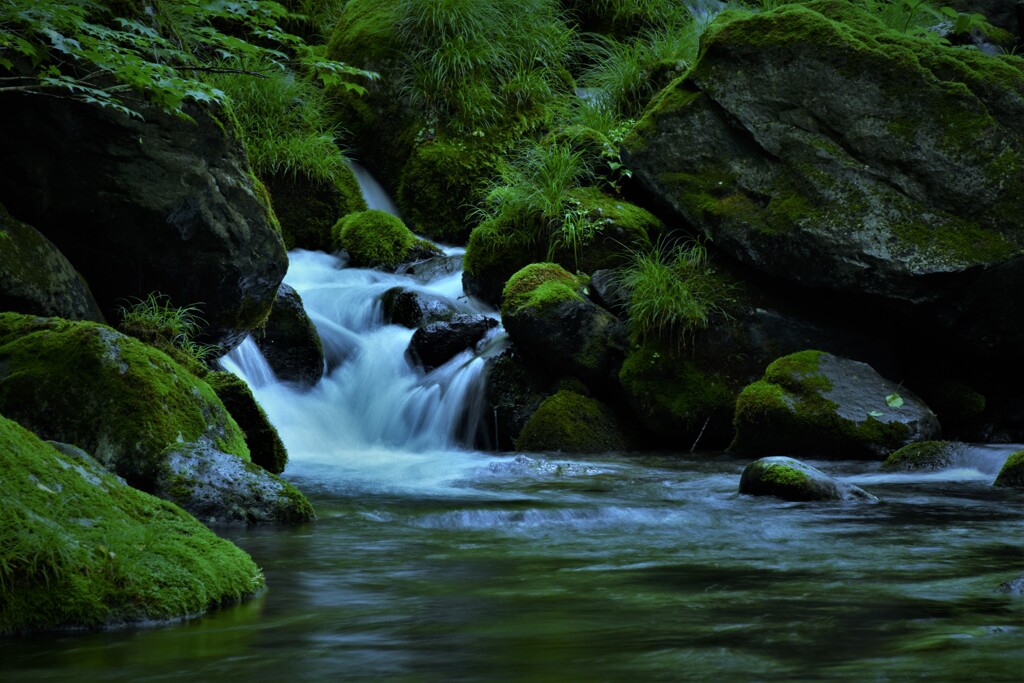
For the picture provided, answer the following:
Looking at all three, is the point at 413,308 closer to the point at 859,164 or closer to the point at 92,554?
the point at 859,164

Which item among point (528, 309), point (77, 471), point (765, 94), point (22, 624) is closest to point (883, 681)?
point (22, 624)

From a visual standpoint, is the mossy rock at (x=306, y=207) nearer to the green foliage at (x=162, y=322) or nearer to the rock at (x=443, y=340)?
the rock at (x=443, y=340)

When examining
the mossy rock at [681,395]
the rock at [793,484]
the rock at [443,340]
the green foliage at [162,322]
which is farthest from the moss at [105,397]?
the rock at [443,340]

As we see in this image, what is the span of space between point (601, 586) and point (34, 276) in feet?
15.3

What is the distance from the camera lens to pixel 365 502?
568cm

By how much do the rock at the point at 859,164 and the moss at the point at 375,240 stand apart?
141 inches

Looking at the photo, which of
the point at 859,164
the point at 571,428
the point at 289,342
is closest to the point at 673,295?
the point at 571,428

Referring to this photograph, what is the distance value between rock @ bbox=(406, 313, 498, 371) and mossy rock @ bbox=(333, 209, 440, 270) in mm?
2115

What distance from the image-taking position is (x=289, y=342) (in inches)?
372

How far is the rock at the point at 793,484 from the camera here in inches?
224

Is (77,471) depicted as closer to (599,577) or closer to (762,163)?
(599,577)

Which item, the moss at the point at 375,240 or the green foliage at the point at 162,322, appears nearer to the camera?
the green foliage at the point at 162,322

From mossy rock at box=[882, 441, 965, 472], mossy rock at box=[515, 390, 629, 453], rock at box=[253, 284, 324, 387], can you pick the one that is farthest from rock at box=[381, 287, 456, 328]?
mossy rock at box=[882, 441, 965, 472]

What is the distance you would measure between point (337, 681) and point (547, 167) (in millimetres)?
8523
